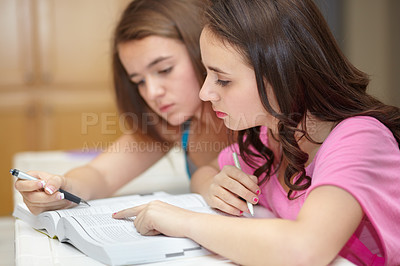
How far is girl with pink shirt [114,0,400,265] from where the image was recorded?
0.68m

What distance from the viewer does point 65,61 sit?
272 cm

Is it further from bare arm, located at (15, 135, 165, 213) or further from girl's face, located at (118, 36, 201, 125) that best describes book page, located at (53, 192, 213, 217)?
girl's face, located at (118, 36, 201, 125)

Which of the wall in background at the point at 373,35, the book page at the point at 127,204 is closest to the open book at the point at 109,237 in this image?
the book page at the point at 127,204

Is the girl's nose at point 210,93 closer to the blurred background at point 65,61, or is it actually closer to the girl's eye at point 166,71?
the girl's eye at point 166,71

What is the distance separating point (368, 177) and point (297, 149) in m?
0.19

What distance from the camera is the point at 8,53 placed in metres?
2.66

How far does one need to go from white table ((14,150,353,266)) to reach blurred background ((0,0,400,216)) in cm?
101

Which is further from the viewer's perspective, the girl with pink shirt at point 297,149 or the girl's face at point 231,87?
the girl's face at point 231,87

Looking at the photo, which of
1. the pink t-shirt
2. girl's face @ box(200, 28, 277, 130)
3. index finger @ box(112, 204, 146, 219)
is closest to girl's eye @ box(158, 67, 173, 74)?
girl's face @ box(200, 28, 277, 130)

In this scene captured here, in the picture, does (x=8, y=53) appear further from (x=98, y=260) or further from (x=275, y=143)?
(x=98, y=260)

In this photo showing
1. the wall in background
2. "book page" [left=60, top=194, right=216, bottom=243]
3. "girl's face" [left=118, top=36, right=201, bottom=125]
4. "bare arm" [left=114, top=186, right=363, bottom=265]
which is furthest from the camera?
the wall in background

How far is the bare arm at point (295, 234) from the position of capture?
25.8 inches

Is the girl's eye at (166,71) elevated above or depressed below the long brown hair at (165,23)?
below

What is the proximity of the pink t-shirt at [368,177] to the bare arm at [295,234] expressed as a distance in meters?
0.02
